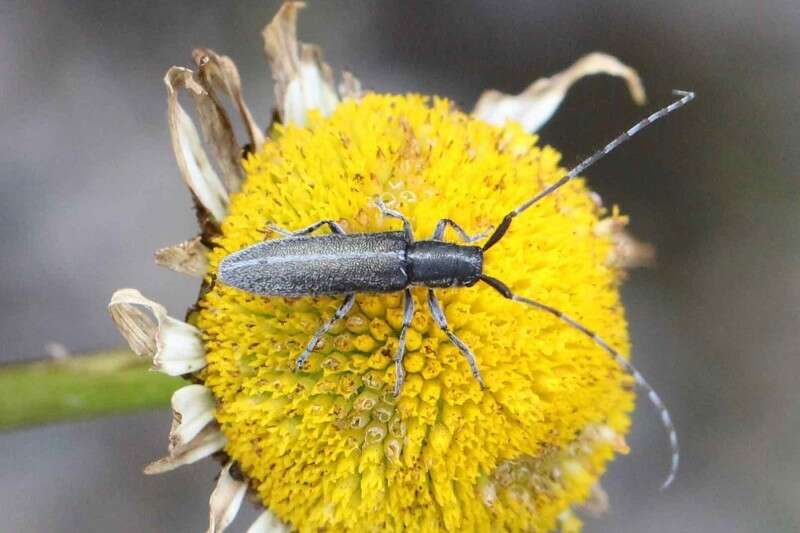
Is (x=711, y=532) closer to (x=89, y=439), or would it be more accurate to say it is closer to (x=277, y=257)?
(x=89, y=439)

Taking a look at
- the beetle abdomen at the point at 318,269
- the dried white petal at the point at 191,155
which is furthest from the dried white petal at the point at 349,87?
the beetle abdomen at the point at 318,269

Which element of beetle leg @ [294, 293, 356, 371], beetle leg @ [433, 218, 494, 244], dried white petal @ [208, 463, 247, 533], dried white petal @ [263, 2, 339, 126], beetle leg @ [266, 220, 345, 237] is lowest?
dried white petal @ [208, 463, 247, 533]

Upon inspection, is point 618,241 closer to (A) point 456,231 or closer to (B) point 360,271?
(A) point 456,231

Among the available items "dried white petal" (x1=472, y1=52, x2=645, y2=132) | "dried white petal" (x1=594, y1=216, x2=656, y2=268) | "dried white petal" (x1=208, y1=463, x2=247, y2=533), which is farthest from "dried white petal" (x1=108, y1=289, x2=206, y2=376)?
"dried white petal" (x1=472, y1=52, x2=645, y2=132)

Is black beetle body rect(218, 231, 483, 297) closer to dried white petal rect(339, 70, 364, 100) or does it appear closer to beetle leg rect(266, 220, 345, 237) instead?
beetle leg rect(266, 220, 345, 237)

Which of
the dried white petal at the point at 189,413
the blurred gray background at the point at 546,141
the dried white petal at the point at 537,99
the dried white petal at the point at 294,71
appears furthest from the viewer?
the blurred gray background at the point at 546,141

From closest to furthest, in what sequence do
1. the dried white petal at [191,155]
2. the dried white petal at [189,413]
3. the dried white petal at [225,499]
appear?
the dried white petal at [189,413] → the dried white petal at [225,499] → the dried white petal at [191,155]

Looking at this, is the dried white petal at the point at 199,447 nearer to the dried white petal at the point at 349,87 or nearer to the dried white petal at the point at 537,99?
the dried white petal at the point at 349,87
